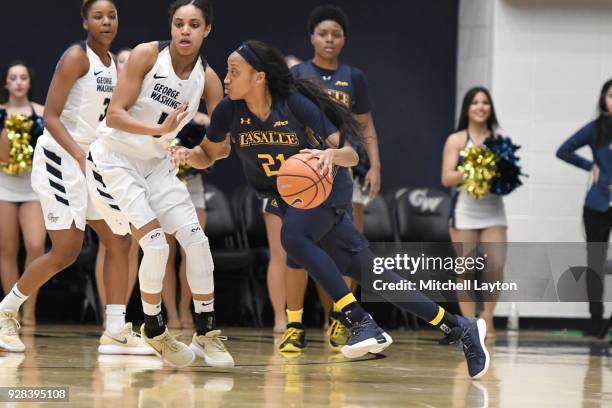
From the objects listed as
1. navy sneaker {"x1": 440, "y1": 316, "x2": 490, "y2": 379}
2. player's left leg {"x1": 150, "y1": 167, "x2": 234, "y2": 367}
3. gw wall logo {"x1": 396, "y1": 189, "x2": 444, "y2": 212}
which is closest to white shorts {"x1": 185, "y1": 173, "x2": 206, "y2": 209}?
gw wall logo {"x1": 396, "y1": 189, "x2": 444, "y2": 212}

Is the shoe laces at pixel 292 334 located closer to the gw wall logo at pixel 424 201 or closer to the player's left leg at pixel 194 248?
the player's left leg at pixel 194 248

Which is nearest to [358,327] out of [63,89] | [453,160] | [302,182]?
[302,182]

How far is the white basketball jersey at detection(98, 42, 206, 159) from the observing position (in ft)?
20.2

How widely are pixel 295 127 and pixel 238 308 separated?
186 inches

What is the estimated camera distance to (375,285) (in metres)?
5.95

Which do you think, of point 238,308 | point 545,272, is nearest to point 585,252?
point 545,272

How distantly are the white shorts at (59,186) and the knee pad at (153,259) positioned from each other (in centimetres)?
100

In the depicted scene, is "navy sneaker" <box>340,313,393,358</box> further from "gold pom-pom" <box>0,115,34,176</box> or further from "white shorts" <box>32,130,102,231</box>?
"gold pom-pom" <box>0,115,34,176</box>

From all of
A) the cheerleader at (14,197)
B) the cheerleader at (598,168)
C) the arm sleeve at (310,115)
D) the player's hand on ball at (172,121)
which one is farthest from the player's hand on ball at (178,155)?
the cheerleader at (598,168)

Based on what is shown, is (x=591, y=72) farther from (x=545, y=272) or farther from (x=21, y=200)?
(x=21, y=200)

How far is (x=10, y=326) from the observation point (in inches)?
270

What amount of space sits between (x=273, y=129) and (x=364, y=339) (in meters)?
1.23

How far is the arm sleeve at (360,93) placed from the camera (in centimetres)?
858

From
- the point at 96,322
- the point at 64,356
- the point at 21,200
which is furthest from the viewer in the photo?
the point at 96,322
